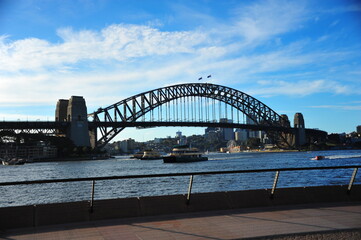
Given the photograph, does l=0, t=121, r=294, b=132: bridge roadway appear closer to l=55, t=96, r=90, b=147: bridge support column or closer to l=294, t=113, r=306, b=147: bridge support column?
l=55, t=96, r=90, b=147: bridge support column

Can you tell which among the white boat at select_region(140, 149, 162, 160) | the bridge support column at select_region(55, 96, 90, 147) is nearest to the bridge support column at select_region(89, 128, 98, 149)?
the bridge support column at select_region(55, 96, 90, 147)

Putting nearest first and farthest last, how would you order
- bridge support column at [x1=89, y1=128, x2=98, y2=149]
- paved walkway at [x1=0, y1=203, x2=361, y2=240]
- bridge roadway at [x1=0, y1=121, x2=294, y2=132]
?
paved walkway at [x1=0, y1=203, x2=361, y2=240]
bridge roadway at [x1=0, y1=121, x2=294, y2=132]
bridge support column at [x1=89, y1=128, x2=98, y2=149]

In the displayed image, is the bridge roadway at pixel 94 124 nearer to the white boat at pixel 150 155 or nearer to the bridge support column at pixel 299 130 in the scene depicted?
the white boat at pixel 150 155

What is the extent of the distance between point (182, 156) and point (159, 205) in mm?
70428

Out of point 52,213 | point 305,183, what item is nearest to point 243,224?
point 52,213

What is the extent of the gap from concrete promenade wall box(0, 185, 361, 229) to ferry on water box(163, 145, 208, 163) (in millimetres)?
68056

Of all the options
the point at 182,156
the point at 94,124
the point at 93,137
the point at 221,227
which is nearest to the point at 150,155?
the point at 93,137

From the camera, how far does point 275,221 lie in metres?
7.34

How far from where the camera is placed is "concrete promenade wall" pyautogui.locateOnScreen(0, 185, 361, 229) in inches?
290

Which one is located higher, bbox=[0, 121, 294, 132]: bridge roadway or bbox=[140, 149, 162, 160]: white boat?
bbox=[0, 121, 294, 132]: bridge roadway

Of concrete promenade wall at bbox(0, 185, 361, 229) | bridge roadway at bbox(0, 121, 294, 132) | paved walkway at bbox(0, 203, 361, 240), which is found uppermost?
bridge roadway at bbox(0, 121, 294, 132)

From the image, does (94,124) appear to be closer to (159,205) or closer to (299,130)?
(299,130)

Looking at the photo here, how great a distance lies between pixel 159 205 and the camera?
828 cm

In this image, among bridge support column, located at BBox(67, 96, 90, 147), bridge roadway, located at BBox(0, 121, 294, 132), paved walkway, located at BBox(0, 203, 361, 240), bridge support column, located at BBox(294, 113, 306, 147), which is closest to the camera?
paved walkway, located at BBox(0, 203, 361, 240)
